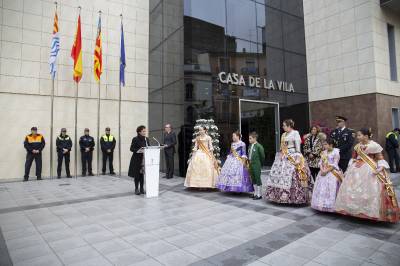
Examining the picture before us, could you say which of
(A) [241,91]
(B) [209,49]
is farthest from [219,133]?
(B) [209,49]

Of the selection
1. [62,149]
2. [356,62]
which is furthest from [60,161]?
[356,62]

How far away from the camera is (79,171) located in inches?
446

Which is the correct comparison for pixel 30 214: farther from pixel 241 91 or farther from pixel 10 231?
pixel 241 91

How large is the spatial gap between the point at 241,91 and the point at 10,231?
913 cm

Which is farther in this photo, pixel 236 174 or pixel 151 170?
pixel 236 174

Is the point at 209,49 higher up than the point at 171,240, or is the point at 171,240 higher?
the point at 209,49

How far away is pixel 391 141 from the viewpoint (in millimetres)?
10789

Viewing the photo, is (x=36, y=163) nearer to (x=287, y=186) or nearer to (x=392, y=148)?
(x=287, y=186)

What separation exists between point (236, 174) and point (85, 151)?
6.75 metres

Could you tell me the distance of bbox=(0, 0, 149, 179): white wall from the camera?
1009cm

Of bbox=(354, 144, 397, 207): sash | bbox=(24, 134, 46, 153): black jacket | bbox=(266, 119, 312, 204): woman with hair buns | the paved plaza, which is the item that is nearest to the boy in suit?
the paved plaza

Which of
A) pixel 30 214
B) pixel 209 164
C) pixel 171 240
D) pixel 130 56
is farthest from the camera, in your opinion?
pixel 130 56

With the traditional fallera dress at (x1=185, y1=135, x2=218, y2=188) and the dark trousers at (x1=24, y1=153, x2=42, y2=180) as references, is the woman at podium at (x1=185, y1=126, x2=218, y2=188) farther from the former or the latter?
the dark trousers at (x1=24, y1=153, x2=42, y2=180)

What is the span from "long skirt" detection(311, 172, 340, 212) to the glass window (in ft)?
25.8
